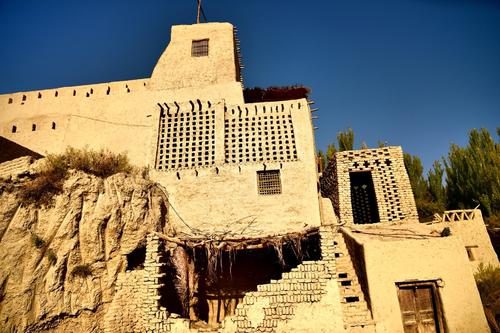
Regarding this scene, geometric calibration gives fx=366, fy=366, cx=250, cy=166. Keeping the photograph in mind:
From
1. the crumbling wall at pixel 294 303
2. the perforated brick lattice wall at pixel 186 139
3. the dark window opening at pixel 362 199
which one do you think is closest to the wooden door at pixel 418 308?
the crumbling wall at pixel 294 303

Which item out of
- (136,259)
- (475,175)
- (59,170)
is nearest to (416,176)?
(475,175)

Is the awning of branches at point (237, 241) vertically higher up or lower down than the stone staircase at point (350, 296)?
higher up

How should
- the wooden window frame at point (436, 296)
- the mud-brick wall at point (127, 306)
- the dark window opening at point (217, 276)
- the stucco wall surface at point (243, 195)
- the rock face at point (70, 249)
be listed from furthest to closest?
→ the stucco wall surface at point (243, 195), the dark window opening at point (217, 276), the mud-brick wall at point (127, 306), the rock face at point (70, 249), the wooden window frame at point (436, 296)

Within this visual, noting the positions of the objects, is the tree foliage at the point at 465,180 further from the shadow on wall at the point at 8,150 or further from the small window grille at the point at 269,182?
Answer: the shadow on wall at the point at 8,150

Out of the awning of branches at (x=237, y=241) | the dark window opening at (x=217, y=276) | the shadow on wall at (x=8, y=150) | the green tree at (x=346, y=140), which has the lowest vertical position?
the dark window opening at (x=217, y=276)

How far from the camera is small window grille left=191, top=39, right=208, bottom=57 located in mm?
16609

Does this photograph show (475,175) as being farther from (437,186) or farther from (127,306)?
(127,306)

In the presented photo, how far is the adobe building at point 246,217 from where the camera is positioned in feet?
30.1

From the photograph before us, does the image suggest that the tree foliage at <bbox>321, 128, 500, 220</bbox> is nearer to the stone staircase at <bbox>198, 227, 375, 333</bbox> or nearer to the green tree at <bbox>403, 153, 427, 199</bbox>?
the green tree at <bbox>403, 153, 427, 199</bbox>

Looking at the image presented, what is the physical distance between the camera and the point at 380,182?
1616cm

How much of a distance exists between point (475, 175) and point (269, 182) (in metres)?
12.6

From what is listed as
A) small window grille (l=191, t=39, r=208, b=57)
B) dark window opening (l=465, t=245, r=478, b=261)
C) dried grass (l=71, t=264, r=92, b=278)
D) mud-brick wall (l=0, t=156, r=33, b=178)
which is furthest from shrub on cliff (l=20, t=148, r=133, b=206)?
dark window opening (l=465, t=245, r=478, b=261)

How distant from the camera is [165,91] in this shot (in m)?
15.7

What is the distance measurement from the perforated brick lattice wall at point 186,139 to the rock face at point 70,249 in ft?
6.87
